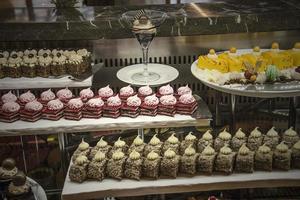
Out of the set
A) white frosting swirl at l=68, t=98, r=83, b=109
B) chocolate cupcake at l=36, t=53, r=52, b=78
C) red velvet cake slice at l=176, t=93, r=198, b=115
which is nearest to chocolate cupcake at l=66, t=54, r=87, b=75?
chocolate cupcake at l=36, t=53, r=52, b=78

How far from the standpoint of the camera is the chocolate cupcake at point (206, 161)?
9.82 ft

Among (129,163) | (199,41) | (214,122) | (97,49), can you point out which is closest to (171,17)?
(199,41)

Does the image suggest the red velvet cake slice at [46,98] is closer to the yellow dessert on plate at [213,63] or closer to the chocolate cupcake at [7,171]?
the chocolate cupcake at [7,171]

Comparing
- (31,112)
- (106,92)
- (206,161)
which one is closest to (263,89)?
(206,161)

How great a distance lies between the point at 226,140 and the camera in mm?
3193

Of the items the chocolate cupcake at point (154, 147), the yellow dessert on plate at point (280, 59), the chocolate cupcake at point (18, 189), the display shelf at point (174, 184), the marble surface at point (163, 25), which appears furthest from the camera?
the marble surface at point (163, 25)

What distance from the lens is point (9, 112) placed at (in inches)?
118

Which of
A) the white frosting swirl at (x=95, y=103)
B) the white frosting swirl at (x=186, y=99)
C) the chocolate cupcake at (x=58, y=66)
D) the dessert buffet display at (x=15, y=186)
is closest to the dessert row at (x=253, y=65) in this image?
the white frosting swirl at (x=186, y=99)

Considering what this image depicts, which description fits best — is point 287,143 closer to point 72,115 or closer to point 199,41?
point 199,41

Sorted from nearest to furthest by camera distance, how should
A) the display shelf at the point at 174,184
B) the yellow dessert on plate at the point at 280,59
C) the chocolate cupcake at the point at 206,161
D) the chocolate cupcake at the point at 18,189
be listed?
the chocolate cupcake at the point at 18,189, the display shelf at the point at 174,184, the chocolate cupcake at the point at 206,161, the yellow dessert on plate at the point at 280,59

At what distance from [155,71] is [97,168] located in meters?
0.85

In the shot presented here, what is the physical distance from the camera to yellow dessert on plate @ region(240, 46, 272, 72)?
3.17m

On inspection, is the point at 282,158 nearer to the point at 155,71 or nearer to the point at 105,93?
the point at 155,71

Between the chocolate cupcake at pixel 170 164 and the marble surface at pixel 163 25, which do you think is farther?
the marble surface at pixel 163 25
